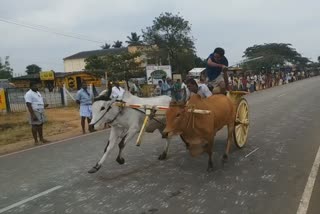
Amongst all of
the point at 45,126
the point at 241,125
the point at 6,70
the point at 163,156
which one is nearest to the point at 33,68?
the point at 6,70

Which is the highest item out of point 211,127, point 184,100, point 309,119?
point 184,100

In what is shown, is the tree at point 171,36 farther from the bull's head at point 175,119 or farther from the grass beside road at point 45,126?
the bull's head at point 175,119

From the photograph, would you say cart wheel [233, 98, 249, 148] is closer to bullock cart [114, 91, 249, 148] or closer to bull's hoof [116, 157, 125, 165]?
bullock cart [114, 91, 249, 148]

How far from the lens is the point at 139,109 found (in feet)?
27.2

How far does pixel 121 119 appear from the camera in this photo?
817 centimetres

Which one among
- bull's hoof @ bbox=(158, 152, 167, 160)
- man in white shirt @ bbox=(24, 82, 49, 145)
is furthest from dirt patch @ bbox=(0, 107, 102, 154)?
bull's hoof @ bbox=(158, 152, 167, 160)

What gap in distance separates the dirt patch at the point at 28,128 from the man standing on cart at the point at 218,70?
21.2 feet

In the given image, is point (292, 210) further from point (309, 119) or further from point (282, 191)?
point (309, 119)

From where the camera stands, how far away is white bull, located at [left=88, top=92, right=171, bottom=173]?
790 centimetres

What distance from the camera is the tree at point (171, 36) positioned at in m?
66.1

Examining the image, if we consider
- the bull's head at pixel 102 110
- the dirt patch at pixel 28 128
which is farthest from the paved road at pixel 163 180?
the dirt patch at pixel 28 128

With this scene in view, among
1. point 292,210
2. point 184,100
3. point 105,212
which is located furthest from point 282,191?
point 105,212

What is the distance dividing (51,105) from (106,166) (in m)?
21.1

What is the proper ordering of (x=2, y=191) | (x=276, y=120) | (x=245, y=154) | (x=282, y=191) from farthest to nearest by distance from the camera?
(x=276, y=120), (x=245, y=154), (x=2, y=191), (x=282, y=191)
